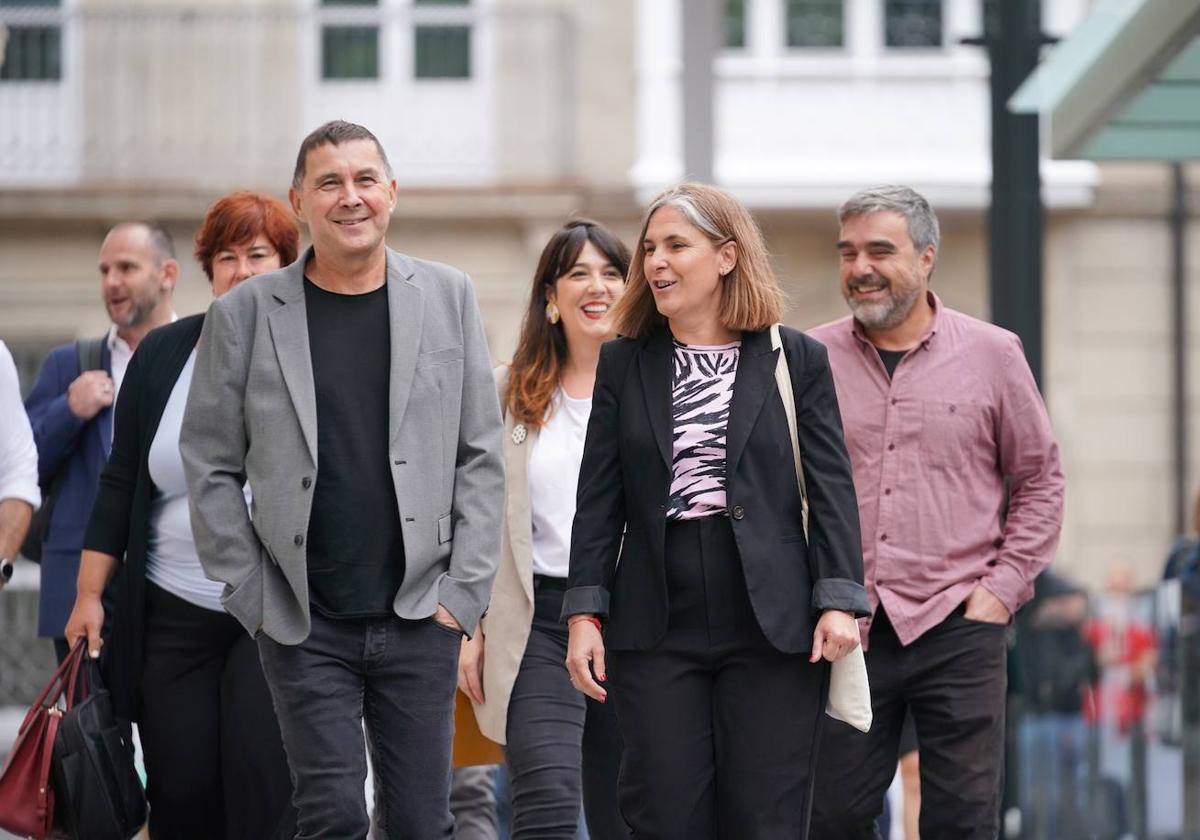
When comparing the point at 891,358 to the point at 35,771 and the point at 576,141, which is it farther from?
the point at 576,141

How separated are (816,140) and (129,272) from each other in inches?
580

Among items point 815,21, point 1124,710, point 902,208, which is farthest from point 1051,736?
point 815,21

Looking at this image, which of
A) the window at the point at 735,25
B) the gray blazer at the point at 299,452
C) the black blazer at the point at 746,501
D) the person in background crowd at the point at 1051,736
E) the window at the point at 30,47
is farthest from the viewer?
the window at the point at 735,25

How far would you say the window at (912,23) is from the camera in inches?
835

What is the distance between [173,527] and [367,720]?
1082mm

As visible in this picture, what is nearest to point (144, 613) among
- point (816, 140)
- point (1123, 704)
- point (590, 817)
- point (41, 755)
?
point (41, 755)

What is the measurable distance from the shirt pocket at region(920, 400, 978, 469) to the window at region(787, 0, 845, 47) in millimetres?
15606

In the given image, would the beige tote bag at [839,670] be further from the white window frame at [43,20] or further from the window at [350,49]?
the white window frame at [43,20]

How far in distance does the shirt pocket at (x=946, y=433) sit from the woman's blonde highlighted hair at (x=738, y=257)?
98 centimetres

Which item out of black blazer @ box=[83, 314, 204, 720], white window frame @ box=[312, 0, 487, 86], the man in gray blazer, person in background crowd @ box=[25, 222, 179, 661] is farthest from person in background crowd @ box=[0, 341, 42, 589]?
white window frame @ box=[312, 0, 487, 86]

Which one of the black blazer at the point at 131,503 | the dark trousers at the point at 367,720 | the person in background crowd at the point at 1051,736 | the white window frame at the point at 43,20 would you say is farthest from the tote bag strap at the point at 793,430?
the white window frame at the point at 43,20

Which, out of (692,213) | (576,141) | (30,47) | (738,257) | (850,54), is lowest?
(738,257)

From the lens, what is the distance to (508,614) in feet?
20.2

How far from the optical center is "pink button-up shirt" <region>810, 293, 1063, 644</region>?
5.99 metres
